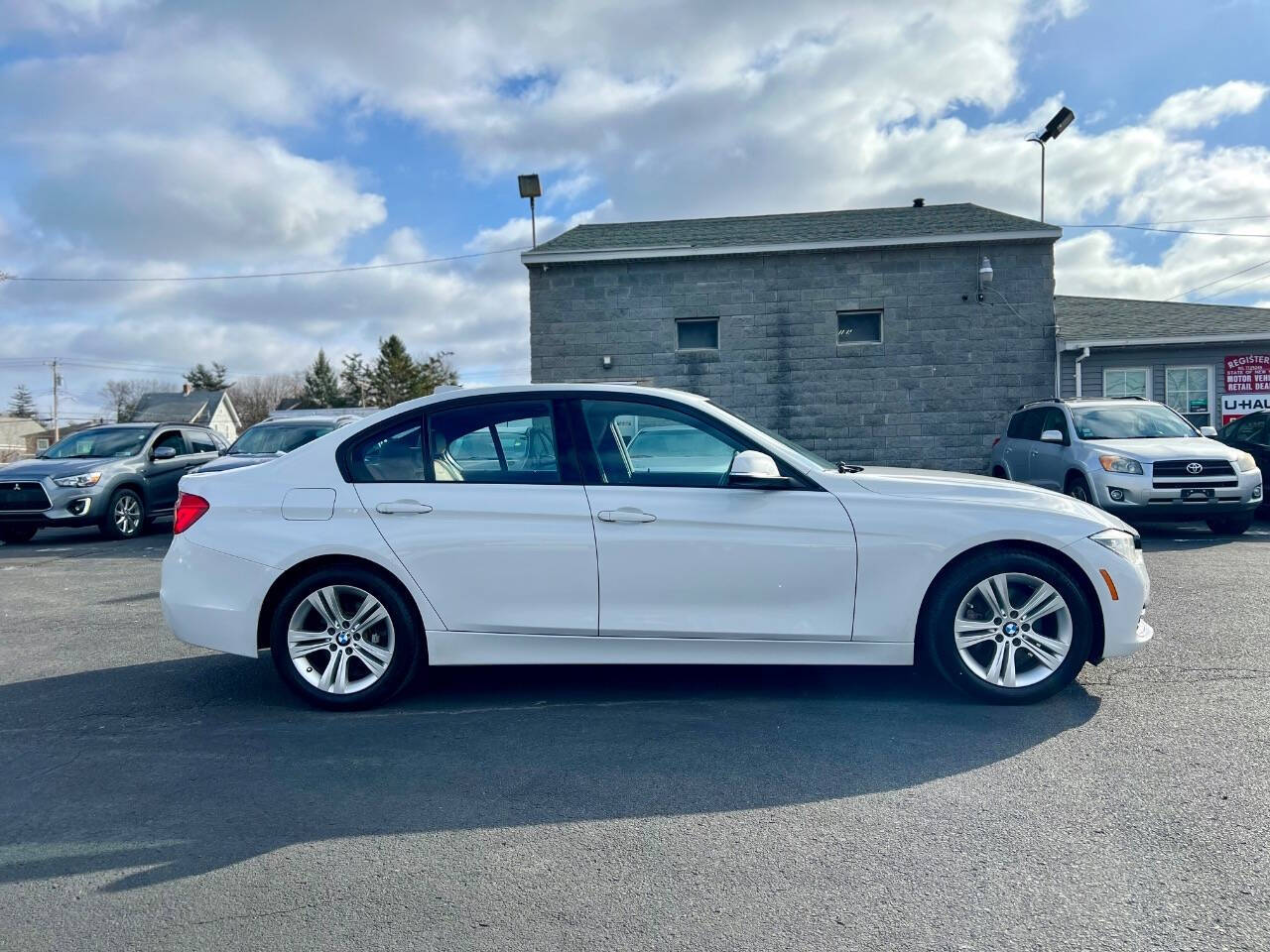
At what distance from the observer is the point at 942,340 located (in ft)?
56.9

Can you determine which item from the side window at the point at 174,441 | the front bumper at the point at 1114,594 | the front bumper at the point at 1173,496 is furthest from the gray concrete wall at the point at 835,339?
the front bumper at the point at 1114,594

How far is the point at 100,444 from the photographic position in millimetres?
13844

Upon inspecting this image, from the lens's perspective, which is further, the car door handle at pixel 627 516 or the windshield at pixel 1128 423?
the windshield at pixel 1128 423

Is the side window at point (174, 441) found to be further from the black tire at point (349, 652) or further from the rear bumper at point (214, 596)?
the black tire at point (349, 652)

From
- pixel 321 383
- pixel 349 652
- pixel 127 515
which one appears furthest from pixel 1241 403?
pixel 321 383

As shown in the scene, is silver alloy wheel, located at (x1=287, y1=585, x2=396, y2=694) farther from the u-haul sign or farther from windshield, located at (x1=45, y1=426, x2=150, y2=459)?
the u-haul sign

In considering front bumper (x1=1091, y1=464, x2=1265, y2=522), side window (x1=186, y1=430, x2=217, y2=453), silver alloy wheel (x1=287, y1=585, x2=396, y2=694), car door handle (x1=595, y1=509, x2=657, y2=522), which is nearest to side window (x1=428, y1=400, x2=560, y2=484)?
car door handle (x1=595, y1=509, x2=657, y2=522)

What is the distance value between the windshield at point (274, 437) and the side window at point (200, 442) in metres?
1.92

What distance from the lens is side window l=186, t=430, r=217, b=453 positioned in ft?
49.6

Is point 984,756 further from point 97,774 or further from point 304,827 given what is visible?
point 97,774

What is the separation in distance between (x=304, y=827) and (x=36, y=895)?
81cm

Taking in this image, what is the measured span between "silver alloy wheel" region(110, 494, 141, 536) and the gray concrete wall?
7.30 meters

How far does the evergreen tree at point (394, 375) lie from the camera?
7044 centimetres

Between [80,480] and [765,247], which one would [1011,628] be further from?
[765,247]
